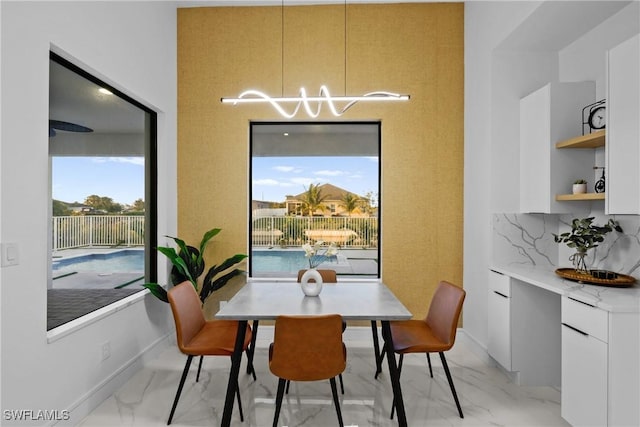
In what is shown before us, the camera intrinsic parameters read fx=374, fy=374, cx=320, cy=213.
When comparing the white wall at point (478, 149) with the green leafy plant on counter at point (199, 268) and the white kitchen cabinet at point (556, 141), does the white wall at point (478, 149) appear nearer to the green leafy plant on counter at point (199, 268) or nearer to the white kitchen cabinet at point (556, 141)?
the white kitchen cabinet at point (556, 141)

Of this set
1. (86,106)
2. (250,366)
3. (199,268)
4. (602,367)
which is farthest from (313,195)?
(602,367)

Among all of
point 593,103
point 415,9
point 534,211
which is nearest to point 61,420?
point 534,211

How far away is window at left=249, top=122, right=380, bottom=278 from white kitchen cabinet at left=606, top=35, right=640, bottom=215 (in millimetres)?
2071

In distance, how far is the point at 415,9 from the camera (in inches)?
146

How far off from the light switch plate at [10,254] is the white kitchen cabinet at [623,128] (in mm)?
3172

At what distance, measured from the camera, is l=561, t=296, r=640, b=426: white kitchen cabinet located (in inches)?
71.8

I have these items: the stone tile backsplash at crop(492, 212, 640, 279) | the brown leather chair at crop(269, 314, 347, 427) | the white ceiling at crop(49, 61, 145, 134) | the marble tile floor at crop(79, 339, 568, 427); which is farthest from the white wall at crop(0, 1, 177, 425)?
the stone tile backsplash at crop(492, 212, 640, 279)

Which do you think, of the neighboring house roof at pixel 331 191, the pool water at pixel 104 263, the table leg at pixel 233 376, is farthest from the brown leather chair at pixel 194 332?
Result: the neighboring house roof at pixel 331 191

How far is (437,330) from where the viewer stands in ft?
8.41

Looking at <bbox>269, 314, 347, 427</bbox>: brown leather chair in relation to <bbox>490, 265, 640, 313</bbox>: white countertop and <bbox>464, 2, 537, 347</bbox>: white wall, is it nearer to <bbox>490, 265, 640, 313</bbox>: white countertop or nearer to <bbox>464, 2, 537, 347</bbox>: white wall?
<bbox>490, 265, 640, 313</bbox>: white countertop

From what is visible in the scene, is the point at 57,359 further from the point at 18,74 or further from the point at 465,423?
the point at 465,423

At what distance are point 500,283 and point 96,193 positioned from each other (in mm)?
3137

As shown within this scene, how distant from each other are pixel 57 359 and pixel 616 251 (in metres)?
3.56

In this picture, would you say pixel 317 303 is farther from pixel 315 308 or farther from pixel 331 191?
pixel 331 191
